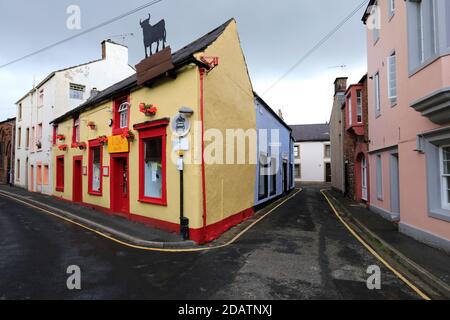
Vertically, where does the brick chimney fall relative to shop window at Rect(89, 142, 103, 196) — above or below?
above

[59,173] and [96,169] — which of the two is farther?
[59,173]

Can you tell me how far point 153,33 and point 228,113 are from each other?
156 inches

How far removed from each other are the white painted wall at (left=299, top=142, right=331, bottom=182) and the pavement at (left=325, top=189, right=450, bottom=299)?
3427 centimetres

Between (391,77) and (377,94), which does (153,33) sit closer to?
(391,77)

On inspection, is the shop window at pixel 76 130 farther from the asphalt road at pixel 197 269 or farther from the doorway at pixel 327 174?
the doorway at pixel 327 174

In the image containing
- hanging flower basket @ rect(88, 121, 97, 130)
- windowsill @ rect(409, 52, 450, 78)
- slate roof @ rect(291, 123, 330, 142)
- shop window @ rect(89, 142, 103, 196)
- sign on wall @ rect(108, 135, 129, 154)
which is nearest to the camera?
windowsill @ rect(409, 52, 450, 78)

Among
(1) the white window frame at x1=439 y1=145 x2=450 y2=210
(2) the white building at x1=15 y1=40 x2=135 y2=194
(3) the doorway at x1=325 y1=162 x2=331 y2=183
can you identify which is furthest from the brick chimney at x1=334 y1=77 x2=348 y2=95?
(3) the doorway at x1=325 y1=162 x2=331 y2=183

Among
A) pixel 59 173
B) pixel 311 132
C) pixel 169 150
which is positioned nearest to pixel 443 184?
pixel 169 150

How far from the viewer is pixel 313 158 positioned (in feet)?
149

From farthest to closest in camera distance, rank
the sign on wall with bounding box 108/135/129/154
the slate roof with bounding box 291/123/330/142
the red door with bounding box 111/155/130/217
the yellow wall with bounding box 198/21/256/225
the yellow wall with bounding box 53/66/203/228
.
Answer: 1. the slate roof with bounding box 291/123/330/142
2. the red door with bounding box 111/155/130/217
3. the sign on wall with bounding box 108/135/129/154
4. the yellow wall with bounding box 198/21/256/225
5. the yellow wall with bounding box 53/66/203/228

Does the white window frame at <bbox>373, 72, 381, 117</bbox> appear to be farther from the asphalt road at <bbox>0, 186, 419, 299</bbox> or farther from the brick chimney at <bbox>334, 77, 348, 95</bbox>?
the brick chimney at <bbox>334, 77, 348, 95</bbox>

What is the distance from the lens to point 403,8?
367 inches

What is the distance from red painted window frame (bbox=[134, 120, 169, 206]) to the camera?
1002 centimetres

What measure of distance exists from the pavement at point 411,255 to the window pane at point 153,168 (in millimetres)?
7044
